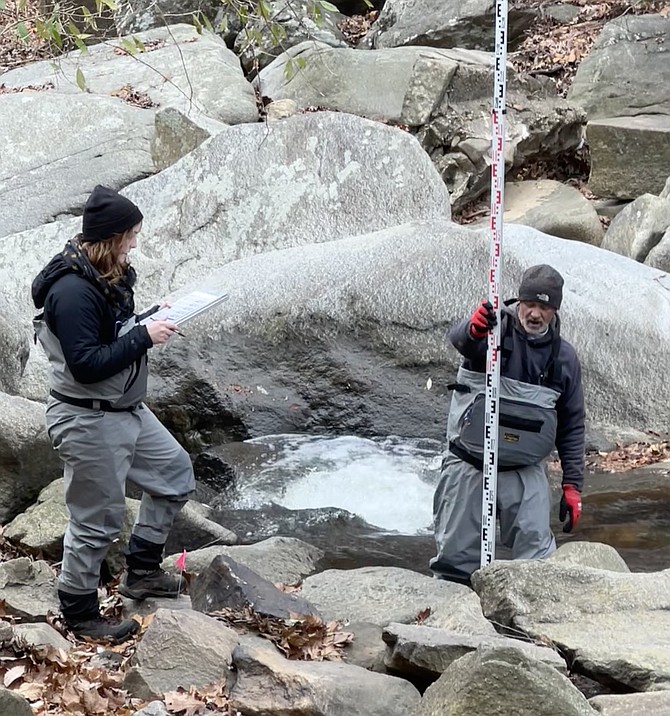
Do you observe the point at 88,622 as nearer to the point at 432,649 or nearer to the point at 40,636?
the point at 40,636

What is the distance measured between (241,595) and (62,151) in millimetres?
11334

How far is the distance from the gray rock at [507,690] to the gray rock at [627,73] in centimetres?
1429

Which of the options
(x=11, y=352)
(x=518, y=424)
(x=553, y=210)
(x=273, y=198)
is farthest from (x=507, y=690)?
(x=553, y=210)

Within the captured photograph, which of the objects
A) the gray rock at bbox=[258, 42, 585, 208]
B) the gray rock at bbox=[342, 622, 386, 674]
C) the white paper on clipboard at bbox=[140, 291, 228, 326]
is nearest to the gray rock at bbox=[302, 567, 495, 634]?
the gray rock at bbox=[342, 622, 386, 674]

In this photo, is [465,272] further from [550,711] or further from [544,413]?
[550,711]

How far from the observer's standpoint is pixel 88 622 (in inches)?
194

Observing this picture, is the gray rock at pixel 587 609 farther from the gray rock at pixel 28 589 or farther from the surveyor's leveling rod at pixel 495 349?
the gray rock at pixel 28 589

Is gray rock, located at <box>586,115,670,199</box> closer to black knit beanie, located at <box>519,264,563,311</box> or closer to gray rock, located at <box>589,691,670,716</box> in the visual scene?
black knit beanie, located at <box>519,264,563,311</box>

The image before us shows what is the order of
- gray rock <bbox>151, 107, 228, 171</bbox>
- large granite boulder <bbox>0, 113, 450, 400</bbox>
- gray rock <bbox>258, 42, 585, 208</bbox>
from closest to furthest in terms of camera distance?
1. large granite boulder <bbox>0, 113, 450, 400</bbox>
2. gray rock <bbox>151, 107, 228, 171</bbox>
3. gray rock <bbox>258, 42, 585, 208</bbox>

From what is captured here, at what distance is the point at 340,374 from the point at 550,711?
6004 mm

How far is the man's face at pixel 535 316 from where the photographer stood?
17.0ft

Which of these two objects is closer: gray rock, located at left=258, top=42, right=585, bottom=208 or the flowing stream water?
the flowing stream water

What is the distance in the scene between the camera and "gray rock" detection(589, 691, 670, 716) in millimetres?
3493

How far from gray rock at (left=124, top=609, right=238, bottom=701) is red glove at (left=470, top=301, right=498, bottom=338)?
1.89m
